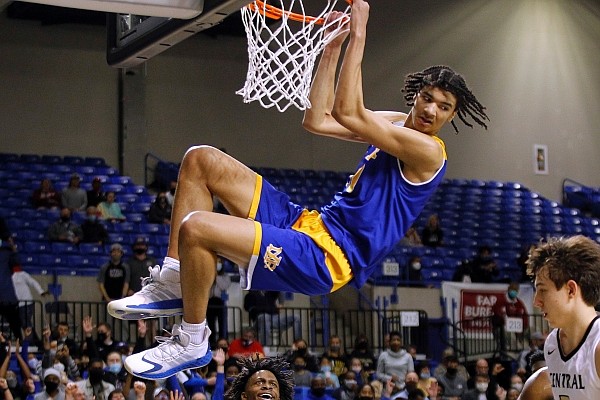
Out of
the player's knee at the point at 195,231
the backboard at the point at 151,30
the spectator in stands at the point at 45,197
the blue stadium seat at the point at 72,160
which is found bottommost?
the player's knee at the point at 195,231

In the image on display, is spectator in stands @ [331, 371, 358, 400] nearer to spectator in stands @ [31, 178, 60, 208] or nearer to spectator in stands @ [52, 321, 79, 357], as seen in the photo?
spectator in stands @ [52, 321, 79, 357]

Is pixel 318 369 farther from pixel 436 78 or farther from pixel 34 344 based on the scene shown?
pixel 436 78

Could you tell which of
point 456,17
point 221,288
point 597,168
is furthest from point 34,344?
point 597,168

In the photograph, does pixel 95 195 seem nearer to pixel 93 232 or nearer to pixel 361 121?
pixel 93 232

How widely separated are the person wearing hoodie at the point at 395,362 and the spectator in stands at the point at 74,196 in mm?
5076

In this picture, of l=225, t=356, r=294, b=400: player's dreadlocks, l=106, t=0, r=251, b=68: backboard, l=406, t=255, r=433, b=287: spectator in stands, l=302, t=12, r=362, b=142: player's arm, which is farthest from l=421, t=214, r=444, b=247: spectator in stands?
l=302, t=12, r=362, b=142: player's arm

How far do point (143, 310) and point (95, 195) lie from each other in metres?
10.7

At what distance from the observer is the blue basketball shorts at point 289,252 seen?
4848mm

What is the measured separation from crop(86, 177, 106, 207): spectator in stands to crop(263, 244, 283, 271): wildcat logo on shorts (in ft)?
35.9

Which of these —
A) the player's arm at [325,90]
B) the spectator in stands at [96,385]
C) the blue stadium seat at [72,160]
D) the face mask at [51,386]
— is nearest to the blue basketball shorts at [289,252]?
the player's arm at [325,90]

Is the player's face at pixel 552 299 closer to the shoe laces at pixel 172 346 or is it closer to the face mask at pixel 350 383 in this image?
the shoe laces at pixel 172 346

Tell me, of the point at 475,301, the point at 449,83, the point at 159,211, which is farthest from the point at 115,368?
the point at 475,301

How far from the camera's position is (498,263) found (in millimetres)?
17281

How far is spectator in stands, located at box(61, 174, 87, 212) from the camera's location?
600 inches
